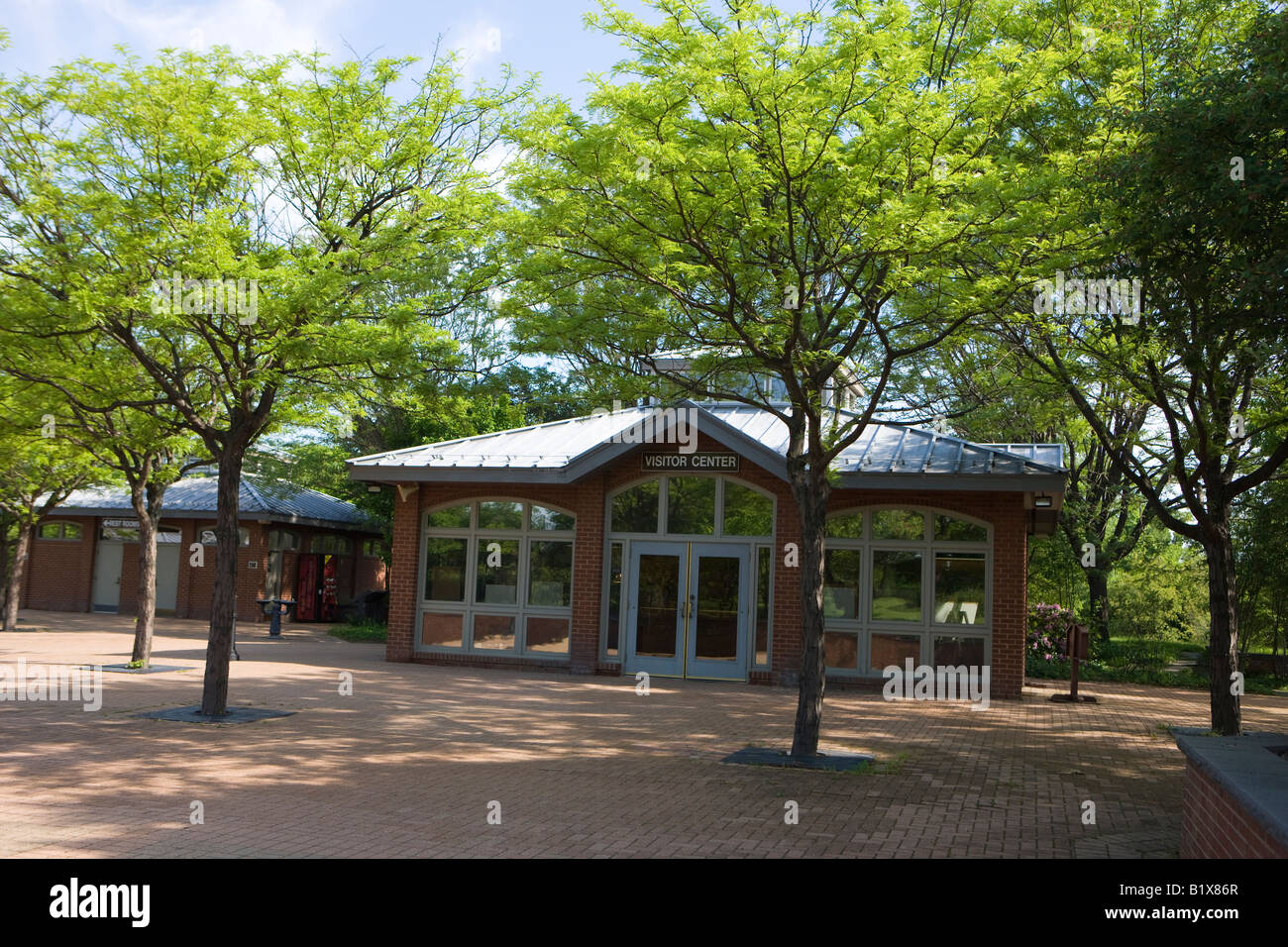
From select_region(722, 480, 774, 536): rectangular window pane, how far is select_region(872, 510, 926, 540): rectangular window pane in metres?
1.77

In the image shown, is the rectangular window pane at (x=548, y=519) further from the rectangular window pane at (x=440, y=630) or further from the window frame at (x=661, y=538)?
the rectangular window pane at (x=440, y=630)

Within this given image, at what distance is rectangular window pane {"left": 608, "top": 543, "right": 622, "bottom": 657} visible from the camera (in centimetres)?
1862

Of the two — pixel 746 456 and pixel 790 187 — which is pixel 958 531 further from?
pixel 790 187

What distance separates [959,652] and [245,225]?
12.4 metres

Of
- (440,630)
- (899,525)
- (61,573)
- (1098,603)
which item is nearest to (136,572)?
(61,573)

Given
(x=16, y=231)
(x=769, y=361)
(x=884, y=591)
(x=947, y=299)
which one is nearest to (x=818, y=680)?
(x=769, y=361)

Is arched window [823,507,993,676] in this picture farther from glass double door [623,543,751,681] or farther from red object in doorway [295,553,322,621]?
red object in doorway [295,553,322,621]

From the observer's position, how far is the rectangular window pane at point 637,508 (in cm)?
1867

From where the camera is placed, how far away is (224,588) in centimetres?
1247

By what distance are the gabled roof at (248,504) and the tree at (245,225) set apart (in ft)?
53.6

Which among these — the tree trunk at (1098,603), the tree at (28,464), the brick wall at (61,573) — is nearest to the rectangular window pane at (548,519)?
the tree at (28,464)

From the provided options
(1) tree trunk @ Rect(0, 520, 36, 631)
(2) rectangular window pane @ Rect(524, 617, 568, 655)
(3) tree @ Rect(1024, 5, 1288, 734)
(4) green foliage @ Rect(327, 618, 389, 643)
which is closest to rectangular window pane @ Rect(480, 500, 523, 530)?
(2) rectangular window pane @ Rect(524, 617, 568, 655)

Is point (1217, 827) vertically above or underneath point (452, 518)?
underneath
